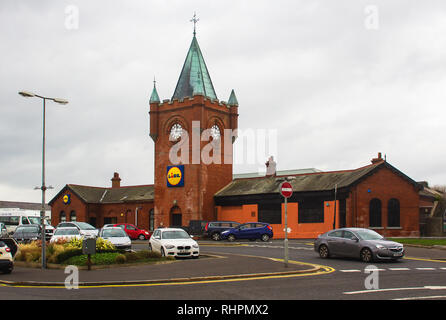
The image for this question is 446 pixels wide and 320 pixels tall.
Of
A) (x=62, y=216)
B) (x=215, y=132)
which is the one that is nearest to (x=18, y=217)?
(x=62, y=216)

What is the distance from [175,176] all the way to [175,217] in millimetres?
4204

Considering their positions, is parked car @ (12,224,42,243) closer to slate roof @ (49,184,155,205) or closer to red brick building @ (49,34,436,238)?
red brick building @ (49,34,436,238)

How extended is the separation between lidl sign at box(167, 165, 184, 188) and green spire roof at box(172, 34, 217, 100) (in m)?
7.48

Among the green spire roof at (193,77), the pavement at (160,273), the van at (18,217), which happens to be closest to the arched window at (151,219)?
the van at (18,217)

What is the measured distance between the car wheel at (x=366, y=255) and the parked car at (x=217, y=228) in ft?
72.3

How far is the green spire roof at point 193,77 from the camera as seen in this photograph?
54969 millimetres

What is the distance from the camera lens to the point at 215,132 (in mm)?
54312

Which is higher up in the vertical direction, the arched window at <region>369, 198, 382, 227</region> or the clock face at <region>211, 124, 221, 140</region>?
the clock face at <region>211, 124, 221, 140</region>

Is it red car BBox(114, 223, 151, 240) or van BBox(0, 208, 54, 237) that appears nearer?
red car BBox(114, 223, 151, 240)

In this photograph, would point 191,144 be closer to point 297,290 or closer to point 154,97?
point 154,97

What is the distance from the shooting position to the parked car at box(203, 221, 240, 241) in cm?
4315

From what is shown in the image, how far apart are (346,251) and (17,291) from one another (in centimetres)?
1336

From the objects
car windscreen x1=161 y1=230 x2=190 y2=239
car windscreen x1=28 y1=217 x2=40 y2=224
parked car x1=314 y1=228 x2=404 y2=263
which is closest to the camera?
parked car x1=314 y1=228 x2=404 y2=263

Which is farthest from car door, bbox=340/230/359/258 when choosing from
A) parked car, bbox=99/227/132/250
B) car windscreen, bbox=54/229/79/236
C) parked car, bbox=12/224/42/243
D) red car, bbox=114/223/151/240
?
red car, bbox=114/223/151/240
